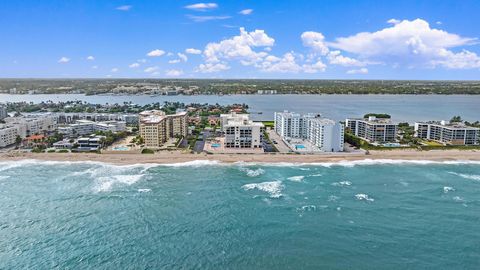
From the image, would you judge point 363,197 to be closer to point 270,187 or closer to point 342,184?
point 342,184

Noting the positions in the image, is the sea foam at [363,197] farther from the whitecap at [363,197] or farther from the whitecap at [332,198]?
the whitecap at [332,198]

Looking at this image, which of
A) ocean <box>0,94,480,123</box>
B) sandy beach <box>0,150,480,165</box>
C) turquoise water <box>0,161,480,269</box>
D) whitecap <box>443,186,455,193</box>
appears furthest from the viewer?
ocean <box>0,94,480,123</box>

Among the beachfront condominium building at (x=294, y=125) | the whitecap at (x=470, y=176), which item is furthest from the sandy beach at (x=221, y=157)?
the beachfront condominium building at (x=294, y=125)

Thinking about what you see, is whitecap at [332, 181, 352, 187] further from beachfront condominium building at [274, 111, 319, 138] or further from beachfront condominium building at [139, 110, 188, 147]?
beachfront condominium building at [139, 110, 188, 147]

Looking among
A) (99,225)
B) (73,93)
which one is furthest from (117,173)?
(73,93)

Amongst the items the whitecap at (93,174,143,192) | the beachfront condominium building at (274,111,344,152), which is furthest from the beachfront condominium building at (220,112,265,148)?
the whitecap at (93,174,143,192)
